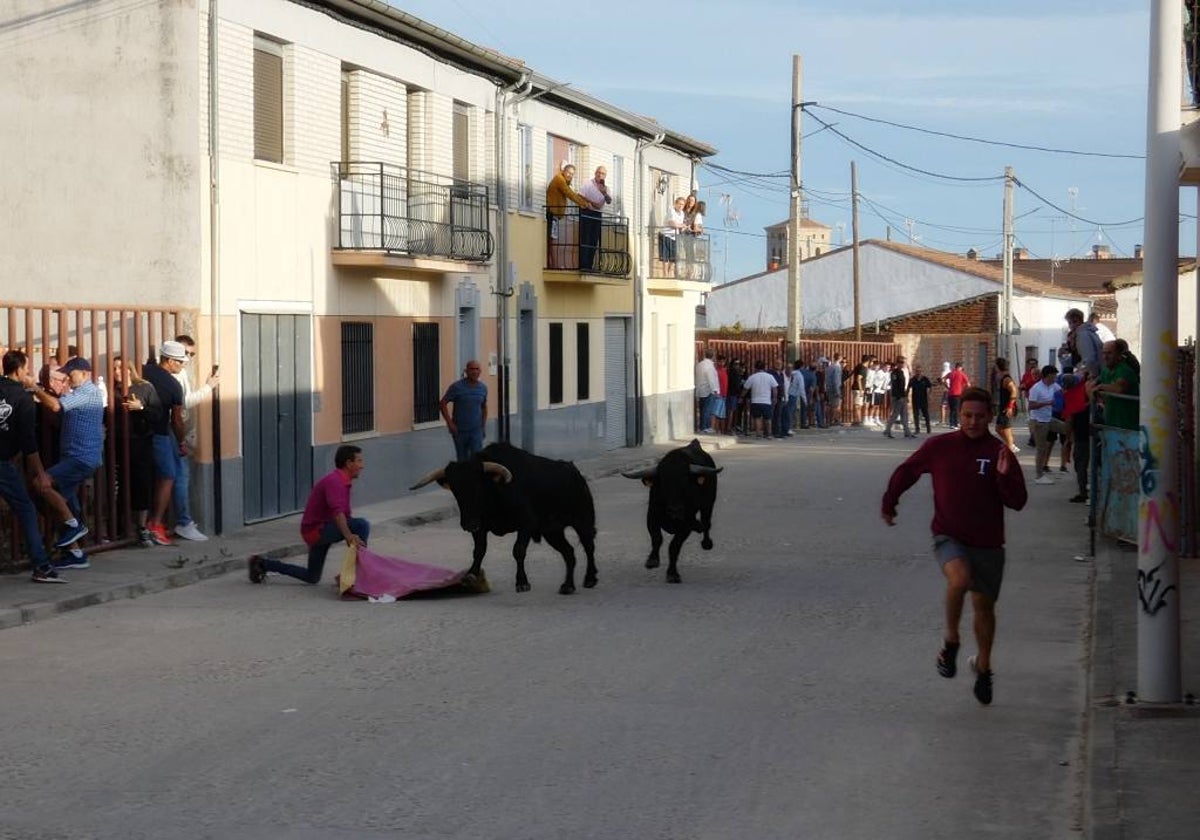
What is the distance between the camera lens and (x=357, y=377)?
2367cm

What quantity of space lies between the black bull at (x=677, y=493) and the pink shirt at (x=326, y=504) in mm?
2584

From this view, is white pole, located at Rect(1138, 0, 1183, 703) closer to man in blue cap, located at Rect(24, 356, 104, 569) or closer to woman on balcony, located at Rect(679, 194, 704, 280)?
man in blue cap, located at Rect(24, 356, 104, 569)

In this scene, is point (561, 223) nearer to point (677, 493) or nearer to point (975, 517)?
point (677, 493)

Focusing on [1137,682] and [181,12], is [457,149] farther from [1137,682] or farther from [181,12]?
[1137,682]

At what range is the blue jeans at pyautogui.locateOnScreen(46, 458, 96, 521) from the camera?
602 inches

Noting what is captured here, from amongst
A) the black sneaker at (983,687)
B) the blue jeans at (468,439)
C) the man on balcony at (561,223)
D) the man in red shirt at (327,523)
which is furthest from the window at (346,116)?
the black sneaker at (983,687)

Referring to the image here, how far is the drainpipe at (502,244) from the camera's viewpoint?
2867 cm

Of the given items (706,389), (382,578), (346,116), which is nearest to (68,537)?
(382,578)

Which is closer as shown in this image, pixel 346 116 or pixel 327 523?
pixel 327 523

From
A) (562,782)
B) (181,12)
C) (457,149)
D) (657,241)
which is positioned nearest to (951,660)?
(562,782)

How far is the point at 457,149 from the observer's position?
2738cm

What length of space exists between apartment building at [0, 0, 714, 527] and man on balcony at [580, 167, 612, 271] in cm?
42

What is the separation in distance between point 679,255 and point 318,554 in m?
25.4

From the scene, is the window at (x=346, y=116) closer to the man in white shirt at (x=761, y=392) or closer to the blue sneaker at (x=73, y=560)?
the blue sneaker at (x=73, y=560)
